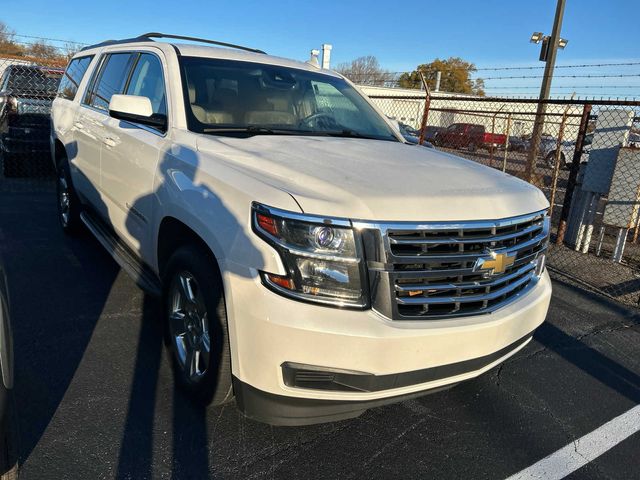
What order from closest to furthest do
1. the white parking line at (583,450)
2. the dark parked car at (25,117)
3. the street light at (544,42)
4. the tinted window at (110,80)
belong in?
the white parking line at (583,450) → the tinted window at (110,80) → the dark parked car at (25,117) → the street light at (544,42)

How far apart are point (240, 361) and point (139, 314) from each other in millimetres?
1998

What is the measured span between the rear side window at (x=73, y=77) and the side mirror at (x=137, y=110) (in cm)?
255

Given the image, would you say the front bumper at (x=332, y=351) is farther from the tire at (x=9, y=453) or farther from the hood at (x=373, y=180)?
the tire at (x=9, y=453)

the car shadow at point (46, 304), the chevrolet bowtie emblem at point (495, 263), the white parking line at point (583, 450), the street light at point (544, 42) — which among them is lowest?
the white parking line at point (583, 450)

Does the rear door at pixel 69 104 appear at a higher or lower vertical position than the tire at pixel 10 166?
higher

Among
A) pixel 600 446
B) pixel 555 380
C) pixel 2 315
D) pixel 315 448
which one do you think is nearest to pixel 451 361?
pixel 315 448

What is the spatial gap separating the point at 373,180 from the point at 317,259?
0.56m

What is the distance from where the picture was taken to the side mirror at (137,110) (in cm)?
309

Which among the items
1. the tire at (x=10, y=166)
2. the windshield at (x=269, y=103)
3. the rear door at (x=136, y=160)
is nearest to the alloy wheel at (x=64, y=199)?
the rear door at (x=136, y=160)

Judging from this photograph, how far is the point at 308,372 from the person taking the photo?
6.99 feet

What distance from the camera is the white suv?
2088 millimetres

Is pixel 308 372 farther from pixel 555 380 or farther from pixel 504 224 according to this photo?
pixel 555 380

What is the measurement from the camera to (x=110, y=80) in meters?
4.46

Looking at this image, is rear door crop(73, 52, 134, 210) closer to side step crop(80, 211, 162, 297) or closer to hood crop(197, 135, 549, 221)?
side step crop(80, 211, 162, 297)
